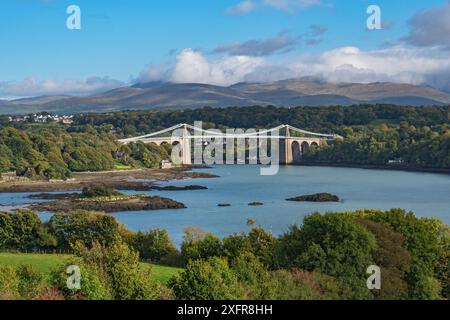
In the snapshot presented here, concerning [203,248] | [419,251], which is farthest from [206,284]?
[203,248]

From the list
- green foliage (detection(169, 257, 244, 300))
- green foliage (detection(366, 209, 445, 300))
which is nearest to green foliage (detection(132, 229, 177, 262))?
green foliage (detection(366, 209, 445, 300))

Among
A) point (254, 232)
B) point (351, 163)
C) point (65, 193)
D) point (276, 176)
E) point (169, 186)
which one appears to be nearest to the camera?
point (254, 232)

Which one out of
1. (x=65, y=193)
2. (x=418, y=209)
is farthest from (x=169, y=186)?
(x=418, y=209)

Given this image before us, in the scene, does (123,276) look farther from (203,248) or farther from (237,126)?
(237,126)

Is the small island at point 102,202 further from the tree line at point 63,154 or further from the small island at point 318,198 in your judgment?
the tree line at point 63,154

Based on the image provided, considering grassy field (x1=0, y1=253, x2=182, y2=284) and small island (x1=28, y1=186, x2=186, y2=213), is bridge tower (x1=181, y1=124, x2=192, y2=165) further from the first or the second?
grassy field (x1=0, y1=253, x2=182, y2=284)

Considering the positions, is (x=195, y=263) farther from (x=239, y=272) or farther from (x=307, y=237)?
(x=307, y=237)
